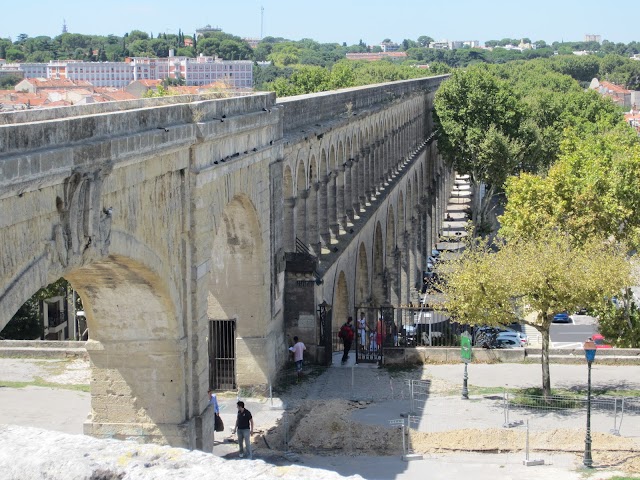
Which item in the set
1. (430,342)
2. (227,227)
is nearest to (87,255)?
(227,227)

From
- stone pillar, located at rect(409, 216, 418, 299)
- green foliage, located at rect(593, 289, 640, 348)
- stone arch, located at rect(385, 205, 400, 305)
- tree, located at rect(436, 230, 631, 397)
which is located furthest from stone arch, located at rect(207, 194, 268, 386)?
stone pillar, located at rect(409, 216, 418, 299)

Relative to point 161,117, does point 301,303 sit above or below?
below

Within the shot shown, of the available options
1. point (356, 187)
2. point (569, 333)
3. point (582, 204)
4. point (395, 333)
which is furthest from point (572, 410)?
point (569, 333)

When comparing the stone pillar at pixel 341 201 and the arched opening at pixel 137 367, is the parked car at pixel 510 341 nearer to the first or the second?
the stone pillar at pixel 341 201

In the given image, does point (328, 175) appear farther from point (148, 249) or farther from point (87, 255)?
point (87, 255)

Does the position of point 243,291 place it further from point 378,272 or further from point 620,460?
point 378,272

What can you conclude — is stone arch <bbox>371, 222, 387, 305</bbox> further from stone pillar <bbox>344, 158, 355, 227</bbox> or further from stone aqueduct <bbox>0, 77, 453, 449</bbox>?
stone aqueduct <bbox>0, 77, 453, 449</bbox>

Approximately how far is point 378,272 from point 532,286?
852 inches

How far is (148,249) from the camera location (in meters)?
15.5

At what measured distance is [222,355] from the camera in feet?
73.3

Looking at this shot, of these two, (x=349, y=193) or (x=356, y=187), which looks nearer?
(x=349, y=193)

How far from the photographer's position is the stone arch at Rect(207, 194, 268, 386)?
22.1 meters

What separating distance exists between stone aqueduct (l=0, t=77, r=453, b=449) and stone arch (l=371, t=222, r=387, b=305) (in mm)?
10819

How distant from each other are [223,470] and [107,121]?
798cm
